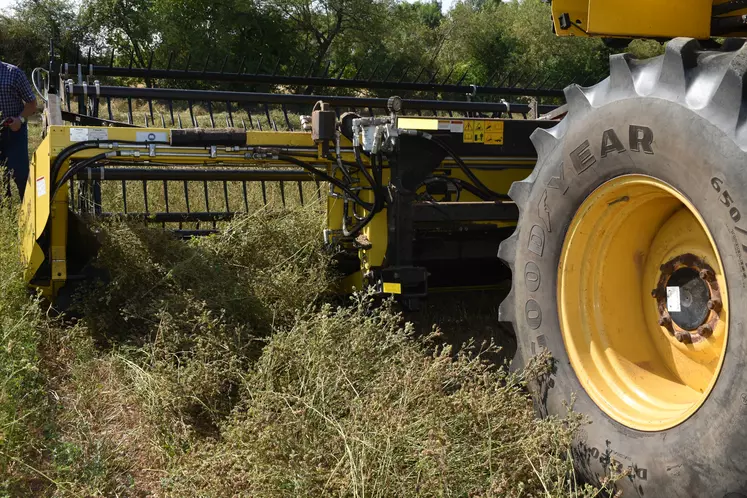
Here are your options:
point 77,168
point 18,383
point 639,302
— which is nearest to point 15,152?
point 77,168

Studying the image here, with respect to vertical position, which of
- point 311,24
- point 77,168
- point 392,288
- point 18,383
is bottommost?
point 18,383

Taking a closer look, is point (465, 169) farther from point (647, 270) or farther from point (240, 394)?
point (240, 394)

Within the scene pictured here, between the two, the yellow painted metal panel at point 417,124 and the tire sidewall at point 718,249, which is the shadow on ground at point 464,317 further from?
the tire sidewall at point 718,249

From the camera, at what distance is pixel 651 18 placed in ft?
10.6

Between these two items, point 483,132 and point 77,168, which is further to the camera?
point 483,132

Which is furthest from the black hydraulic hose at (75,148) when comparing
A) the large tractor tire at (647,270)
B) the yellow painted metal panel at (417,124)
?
the large tractor tire at (647,270)

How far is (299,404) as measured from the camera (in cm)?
305

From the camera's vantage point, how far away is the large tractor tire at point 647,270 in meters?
2.12

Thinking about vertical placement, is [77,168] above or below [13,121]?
below

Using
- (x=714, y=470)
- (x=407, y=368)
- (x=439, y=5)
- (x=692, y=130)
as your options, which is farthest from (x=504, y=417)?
(x=439, y=5)

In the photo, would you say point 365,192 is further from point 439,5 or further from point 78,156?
point 439,5

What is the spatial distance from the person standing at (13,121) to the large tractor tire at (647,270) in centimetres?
422

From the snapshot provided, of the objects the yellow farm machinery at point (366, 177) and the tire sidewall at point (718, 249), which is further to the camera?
the yellow farm machinery at point (366, 177)

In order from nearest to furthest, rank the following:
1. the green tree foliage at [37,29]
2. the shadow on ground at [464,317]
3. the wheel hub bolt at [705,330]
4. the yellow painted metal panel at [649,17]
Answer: the wheel hub bolt at [705,330] → the yellow painted metal panel at [649,17] → the shadow on ground at [464,317] → the green tree foliage at [37,29]
